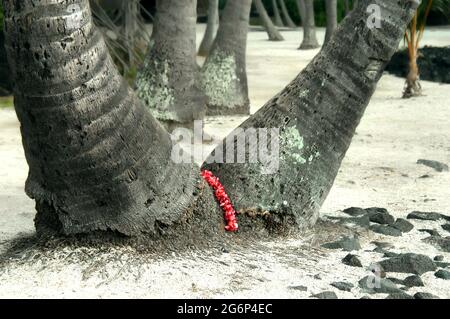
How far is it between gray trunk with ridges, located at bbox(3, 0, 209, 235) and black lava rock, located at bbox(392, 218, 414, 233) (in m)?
1.76

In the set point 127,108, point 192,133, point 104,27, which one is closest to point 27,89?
point 127,108

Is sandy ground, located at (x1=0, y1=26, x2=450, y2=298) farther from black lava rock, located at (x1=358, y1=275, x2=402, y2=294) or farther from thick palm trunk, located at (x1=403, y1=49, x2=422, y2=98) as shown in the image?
thick palm trunk, located at (x1=403, y1=49, x2=422, y2=98)

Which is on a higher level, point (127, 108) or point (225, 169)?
point (127, 108)

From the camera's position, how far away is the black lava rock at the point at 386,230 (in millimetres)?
6359

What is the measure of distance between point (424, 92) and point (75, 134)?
11.1m

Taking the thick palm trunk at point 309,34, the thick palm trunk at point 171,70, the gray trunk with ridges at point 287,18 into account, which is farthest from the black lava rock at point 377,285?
the gray trunk with ridges at point 287,18

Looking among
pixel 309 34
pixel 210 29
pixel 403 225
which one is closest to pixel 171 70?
pixel 403 225

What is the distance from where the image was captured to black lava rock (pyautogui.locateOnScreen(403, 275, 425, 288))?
535 centimetres

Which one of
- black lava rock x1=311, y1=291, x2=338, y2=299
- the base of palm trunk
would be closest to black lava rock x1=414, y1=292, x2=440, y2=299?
black lava rock x1=311, y1=291, x2=338, y2=299

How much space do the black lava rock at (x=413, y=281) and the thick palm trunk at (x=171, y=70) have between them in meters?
6.29

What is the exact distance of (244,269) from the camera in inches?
215

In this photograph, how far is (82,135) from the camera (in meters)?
5.18
